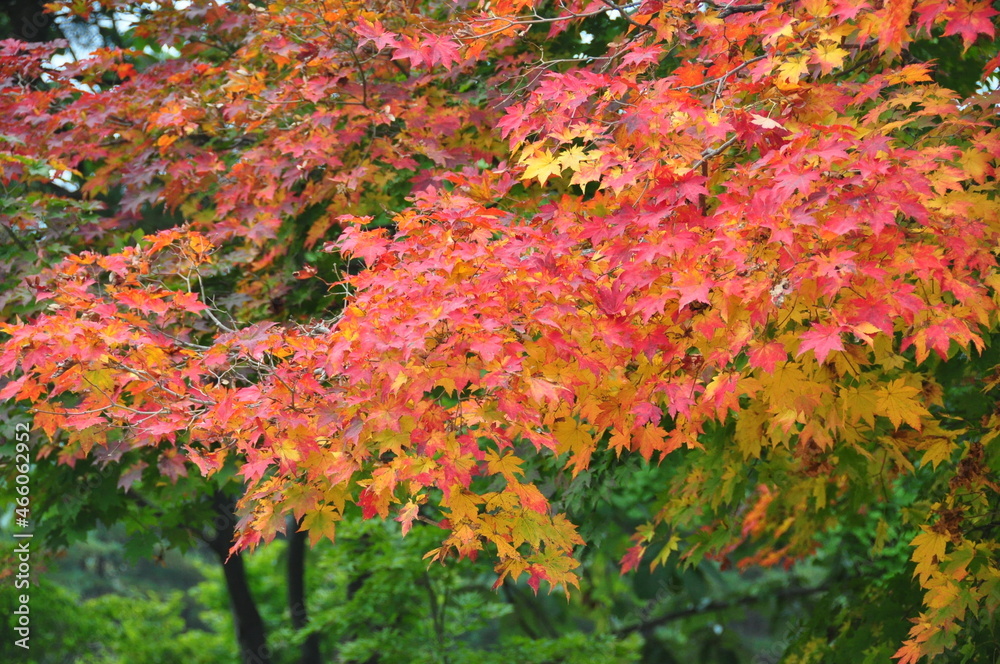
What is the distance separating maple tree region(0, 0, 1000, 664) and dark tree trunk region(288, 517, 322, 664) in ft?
13.4

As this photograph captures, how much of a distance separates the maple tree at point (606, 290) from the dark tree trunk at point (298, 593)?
13.4ft

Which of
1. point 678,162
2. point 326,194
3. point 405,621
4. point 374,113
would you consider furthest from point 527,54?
point 405,621

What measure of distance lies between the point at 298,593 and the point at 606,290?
633cm

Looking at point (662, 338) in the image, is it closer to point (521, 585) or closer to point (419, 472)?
point (419, 472)

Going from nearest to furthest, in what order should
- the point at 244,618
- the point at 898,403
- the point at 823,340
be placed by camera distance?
1. the point at 823,340
2. the point at 898,403
3. the point at 244,618

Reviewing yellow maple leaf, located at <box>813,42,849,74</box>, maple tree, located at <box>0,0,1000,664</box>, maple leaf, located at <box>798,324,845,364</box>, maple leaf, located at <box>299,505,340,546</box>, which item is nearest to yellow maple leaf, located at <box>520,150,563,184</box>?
maple tree, located at <box>0,0,1000,664</box>

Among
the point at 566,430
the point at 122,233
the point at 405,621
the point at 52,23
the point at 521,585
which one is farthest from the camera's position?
the point at 521,585

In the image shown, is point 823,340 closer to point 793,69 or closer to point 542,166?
point 793,69

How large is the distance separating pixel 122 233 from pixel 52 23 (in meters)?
3.07

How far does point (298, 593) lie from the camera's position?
8.61 metres

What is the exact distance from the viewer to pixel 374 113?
15.2 feet

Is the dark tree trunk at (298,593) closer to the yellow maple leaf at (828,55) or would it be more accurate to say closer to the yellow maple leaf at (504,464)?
the yellow maple leaf at (504,464)

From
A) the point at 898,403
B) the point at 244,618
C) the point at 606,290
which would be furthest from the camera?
the point at 244,618

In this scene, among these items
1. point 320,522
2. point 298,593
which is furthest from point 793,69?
point 298,593
